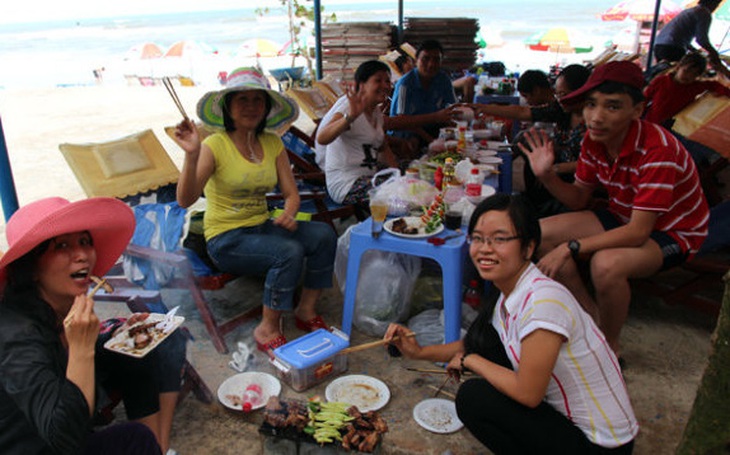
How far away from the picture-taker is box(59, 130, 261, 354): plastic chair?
117 inches

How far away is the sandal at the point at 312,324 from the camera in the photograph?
3.23m

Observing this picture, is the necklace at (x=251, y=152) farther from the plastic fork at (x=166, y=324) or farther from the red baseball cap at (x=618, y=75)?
the red baseball cap at (x=618, y=75)

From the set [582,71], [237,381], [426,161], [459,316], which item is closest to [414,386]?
[459,316]

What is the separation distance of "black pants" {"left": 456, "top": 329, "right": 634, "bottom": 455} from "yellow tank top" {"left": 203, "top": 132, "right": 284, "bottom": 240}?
1.74 meters

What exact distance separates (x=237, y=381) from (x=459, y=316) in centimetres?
123

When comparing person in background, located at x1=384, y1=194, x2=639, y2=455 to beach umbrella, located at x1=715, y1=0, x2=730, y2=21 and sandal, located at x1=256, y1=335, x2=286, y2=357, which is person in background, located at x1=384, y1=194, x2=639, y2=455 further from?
beach umbrella, located at x1=715, y1=0, x2=730, y2=21

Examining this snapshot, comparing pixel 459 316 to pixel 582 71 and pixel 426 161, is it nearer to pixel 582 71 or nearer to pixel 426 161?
pixel 426 161

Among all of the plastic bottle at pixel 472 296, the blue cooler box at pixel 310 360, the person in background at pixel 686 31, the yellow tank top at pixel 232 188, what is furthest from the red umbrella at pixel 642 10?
the blue cooler box at pixel 310 360

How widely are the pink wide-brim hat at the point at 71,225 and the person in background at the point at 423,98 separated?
3673 millimetres

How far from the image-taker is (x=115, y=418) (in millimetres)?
2547

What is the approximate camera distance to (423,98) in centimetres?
577

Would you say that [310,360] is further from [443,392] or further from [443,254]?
[443,254]

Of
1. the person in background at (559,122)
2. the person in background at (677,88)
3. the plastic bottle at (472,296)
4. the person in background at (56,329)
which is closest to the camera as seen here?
the person in background at (56,329)

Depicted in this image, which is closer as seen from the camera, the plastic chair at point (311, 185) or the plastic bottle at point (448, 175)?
the plastic bottle at point (448, 175)
